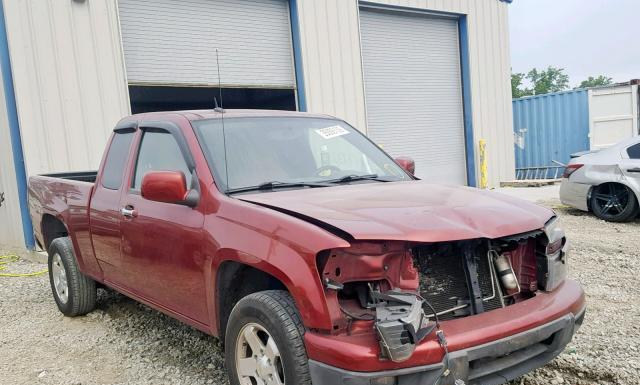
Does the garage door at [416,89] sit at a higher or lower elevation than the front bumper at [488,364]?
higher

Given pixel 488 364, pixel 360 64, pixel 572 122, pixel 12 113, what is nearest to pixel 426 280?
pixel 488 364

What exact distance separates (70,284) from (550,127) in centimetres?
1552

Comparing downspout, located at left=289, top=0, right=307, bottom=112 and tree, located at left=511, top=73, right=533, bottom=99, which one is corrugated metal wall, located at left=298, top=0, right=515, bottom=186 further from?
tree, located at left=511, top=73, right=533, bottom=99

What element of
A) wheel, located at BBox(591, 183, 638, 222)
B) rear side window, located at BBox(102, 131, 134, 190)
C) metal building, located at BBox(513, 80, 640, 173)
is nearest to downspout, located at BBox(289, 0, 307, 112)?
wheel, located at BBox(591, 183, 638, 222)

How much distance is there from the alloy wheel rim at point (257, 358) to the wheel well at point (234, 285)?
269 mm

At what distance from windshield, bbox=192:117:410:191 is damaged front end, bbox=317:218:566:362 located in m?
1.07

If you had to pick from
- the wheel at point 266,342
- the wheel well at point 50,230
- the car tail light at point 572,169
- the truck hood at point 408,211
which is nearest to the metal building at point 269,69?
the wheel well at point 50,230

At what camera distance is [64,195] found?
4.89 m

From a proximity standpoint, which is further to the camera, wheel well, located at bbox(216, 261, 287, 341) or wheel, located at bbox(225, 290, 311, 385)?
wheel well, located at bbox(216, 261, 287, 341)

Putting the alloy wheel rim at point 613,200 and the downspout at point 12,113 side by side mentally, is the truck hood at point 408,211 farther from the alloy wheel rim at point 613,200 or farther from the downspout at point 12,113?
the downspout at point 12,113

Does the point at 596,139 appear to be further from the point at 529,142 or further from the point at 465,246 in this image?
the point at 465,246

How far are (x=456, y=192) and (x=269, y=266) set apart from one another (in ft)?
4.43

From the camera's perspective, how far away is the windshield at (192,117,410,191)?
3.33m

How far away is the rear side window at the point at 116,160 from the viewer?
13.8ft
